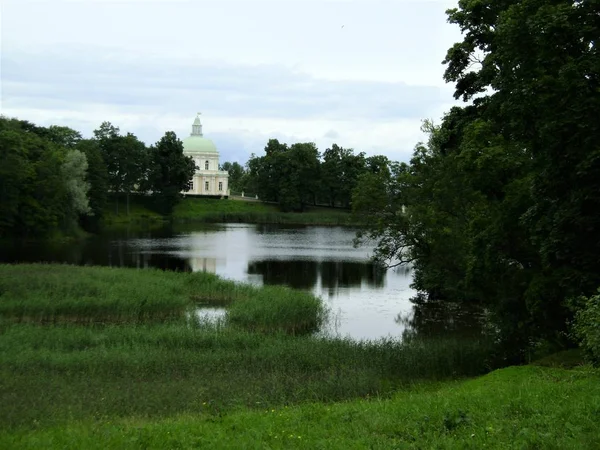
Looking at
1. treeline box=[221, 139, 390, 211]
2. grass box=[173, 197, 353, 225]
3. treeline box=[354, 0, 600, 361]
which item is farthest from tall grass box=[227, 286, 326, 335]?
treeline box=[221, 139, 390, 211]

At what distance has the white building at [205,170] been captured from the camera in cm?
13125

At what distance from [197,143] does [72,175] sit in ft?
219

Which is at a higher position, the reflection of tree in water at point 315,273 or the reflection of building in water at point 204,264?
the reflection of building in water at point 204,264

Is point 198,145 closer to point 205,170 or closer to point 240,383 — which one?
point 205,170

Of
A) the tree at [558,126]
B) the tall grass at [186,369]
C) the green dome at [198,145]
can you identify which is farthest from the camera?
the green dome at [198,145]

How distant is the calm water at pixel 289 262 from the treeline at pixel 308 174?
33680mm

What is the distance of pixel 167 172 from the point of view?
100 meters

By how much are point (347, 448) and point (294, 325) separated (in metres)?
16.2

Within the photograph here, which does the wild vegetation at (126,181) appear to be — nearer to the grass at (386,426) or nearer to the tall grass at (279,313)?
the tall grass at (279,313)

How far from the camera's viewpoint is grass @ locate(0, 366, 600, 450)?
8.94m

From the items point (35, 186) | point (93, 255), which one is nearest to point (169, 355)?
point (93, 255)

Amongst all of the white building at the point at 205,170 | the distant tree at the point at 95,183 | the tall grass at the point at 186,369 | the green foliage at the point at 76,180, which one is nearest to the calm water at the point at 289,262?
the green foliage at the point at 76,180

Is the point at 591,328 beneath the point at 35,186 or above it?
beneath

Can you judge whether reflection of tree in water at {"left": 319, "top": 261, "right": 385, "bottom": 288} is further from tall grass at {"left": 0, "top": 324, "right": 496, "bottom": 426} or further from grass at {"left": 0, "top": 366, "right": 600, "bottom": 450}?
grass at {"left": 0, "top": 366, "right": 600, "bottom": 450}
